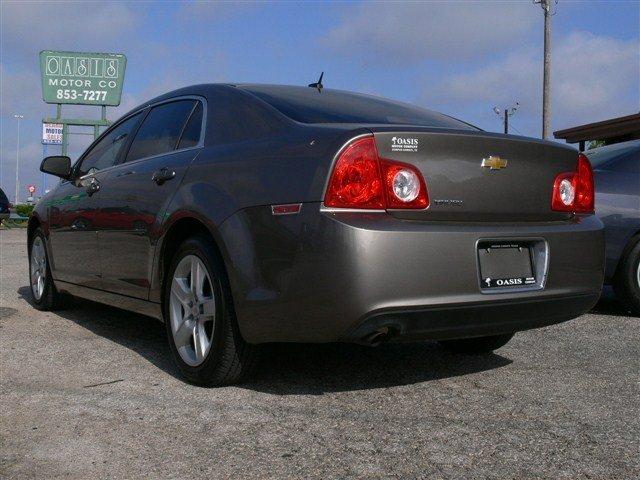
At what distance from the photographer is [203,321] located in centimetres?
395

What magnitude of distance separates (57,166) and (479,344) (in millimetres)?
3362

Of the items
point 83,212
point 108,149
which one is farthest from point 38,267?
point 108,149

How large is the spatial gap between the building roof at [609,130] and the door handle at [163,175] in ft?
20.1

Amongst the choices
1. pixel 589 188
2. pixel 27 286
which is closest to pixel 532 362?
pixel 589 188

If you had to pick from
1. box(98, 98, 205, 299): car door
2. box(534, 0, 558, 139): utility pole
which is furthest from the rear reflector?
box(534, 0, 558, 139): utility pole

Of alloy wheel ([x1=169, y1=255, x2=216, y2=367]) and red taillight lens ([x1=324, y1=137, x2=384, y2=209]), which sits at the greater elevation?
red taillight lens ([x1=324, y1=137, x2=384, y2=209])

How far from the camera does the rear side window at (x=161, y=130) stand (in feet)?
15.1

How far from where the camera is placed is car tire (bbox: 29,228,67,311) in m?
6.30

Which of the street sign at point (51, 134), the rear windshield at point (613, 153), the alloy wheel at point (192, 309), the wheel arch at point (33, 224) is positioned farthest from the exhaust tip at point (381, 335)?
the street sign at point (51, 134)

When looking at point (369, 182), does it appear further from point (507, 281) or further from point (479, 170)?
point (507, 281)

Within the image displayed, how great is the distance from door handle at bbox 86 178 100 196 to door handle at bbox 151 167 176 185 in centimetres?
98

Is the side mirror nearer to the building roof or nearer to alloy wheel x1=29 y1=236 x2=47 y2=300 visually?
alloy wheel x1=29 y1=236 x2=47 y2=300

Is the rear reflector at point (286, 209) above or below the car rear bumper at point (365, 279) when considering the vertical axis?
above

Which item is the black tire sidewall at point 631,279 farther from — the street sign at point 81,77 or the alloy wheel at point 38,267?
the street sign at point 81,77
